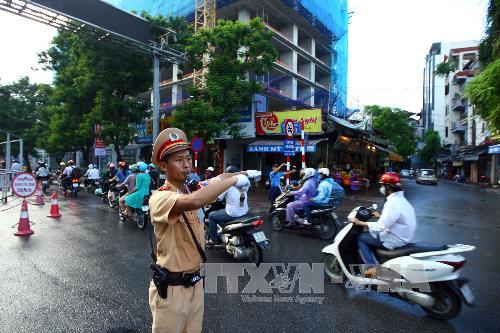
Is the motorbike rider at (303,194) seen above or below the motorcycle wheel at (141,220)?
above

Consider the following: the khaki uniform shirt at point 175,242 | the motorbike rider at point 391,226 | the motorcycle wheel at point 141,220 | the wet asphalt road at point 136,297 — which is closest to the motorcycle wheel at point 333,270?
the wet asphalt road at point 136,297

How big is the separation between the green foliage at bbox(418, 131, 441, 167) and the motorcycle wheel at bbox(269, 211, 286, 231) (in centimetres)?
5171

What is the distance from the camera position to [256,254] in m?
5.31

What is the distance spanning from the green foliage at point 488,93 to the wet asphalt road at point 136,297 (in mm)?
2533

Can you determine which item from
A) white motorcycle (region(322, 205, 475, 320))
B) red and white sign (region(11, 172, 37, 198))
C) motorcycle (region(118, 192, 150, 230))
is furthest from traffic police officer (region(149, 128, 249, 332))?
red and white sign (region(11, 172, 37, 198))

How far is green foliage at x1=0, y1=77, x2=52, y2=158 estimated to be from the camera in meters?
31.5

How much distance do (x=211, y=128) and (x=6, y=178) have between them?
8868 millimetres

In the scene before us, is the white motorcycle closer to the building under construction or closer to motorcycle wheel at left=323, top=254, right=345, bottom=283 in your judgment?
motorcycle wheel at left=323, top=254, right=345, bottom=283

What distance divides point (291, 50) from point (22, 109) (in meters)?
27.0

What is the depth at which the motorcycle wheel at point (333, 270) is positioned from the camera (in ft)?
14.9

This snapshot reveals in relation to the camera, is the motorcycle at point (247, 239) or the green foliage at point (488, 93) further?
the green foliage at point (488, 93)

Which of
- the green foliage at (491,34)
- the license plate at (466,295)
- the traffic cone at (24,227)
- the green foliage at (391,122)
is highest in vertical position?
the green foliage at (391,122)

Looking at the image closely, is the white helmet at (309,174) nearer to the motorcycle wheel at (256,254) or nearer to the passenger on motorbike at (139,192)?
the motorcycle wheel at (256,254)

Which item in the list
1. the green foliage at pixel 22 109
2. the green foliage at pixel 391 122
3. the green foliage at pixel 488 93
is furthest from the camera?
the green foliage at pixel 391 122
